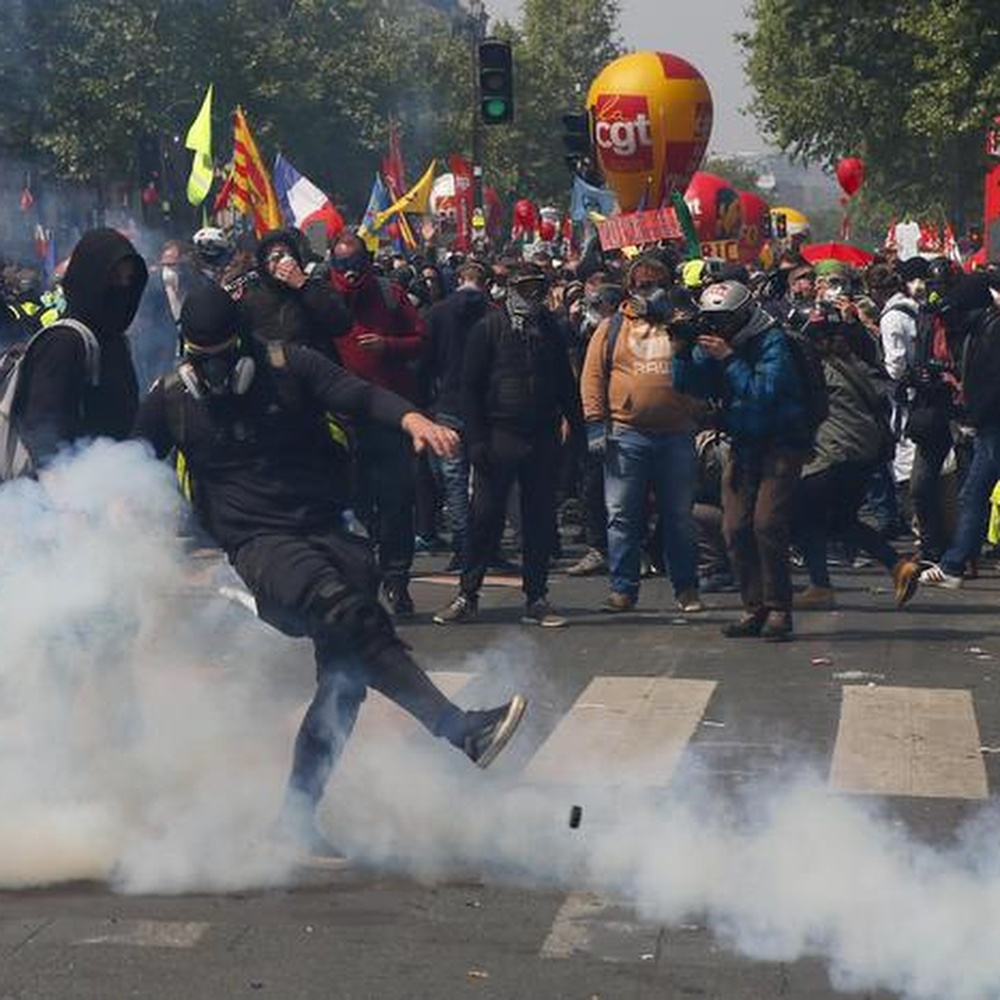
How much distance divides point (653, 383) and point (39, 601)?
582 cm

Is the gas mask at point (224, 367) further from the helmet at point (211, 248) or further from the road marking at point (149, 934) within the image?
the helmet at point (211, 248)

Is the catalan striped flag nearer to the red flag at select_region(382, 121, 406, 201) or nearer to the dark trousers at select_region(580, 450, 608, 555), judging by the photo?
the dark trousers at select_region(580, 450, 608, 555)

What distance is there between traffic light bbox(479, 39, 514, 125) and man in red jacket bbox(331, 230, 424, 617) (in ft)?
36.3

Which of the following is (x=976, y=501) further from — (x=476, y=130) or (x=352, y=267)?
(x=476, y=130)

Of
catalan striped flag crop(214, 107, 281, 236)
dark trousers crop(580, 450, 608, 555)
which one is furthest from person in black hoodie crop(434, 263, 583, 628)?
catalan striped flag crop(214, 107, 281, 236)

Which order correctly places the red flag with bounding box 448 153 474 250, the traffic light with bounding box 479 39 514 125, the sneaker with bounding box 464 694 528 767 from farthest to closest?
the red flag with bounding box 448 153 474 250, the traffic light with bounding box 479 39 514 125, the sneaker with bounding box 464 694 528 767

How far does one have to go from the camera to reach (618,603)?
41.2ft

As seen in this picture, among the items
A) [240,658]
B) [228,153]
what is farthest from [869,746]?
[228,153]

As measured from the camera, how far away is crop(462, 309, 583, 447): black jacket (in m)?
12.2

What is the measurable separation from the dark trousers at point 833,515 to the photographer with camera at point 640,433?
0.58m

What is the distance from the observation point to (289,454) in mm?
7129

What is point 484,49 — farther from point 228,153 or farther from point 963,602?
point 228,153

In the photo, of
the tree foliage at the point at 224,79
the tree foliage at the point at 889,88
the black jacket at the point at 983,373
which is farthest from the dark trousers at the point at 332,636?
the tree foliage at the point at 889,88

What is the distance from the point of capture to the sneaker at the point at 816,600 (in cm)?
1277
